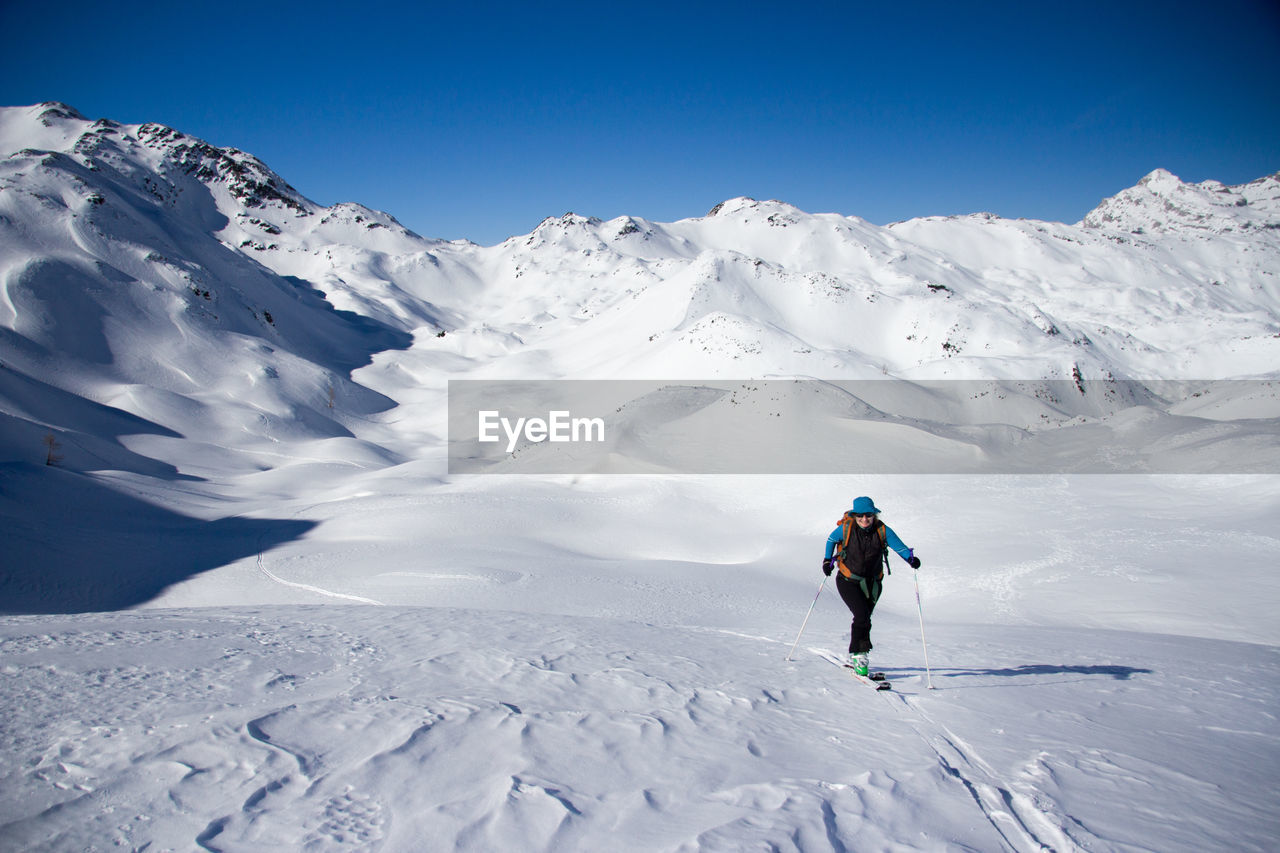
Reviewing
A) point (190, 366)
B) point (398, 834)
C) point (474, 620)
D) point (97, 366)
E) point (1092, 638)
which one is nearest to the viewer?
point (398, 834)

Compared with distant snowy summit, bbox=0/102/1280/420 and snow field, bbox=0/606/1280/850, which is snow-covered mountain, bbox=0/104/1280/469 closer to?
distant snowy summit, bbox=0/102/1280/420

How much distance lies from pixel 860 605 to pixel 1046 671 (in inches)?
83.6

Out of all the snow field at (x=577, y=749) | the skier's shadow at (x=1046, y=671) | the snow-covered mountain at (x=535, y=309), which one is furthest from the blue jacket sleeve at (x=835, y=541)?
the snow-covered mountain at (x=535, y=309)

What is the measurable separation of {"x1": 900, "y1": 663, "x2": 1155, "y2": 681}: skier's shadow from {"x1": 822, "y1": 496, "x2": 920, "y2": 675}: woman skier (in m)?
0.83

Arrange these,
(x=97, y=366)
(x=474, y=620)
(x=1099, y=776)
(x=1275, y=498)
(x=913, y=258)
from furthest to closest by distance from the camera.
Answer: (x=913, y=258) < (x=97, y=366) < (x=1275, y=498) < (x=474, y=620) < (x=1099, y=776)

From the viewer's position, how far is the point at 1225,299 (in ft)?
267

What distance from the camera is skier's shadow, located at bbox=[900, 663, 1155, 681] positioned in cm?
620

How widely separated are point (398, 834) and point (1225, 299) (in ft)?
360

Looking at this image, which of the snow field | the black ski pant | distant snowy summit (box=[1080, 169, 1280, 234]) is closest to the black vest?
the black ski pant

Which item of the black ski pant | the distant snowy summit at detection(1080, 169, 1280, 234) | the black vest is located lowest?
the black ski pant

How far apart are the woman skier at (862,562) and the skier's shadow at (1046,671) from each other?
0.83 m

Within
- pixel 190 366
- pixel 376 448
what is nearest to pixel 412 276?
pixel 190 366

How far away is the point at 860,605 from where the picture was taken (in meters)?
5.96

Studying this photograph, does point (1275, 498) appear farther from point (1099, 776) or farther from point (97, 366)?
point (97, 366)
